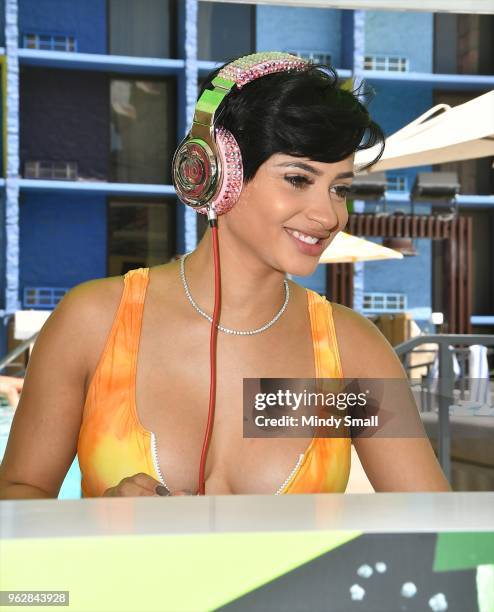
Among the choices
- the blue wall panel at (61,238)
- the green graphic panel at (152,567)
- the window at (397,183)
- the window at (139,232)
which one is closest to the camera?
the green graphic panel at (152,567)

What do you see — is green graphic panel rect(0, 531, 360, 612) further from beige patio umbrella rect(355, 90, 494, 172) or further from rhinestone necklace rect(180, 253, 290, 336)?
beige patio umbrella rect(355, 90, 494, 172)

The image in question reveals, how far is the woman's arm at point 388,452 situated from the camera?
2.81ft

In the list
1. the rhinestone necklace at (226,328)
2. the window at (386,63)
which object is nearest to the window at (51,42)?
the window at (386,63)

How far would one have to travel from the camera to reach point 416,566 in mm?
350

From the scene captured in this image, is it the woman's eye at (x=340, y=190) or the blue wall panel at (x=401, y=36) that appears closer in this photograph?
the woman's eye at (x=340, y=190)

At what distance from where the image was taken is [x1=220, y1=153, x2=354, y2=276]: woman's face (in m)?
0.84

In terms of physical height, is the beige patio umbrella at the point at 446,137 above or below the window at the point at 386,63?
below

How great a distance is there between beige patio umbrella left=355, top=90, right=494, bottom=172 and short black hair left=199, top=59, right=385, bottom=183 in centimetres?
256

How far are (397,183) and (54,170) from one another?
3.75 m

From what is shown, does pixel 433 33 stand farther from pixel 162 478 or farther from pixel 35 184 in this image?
pixel 162 478

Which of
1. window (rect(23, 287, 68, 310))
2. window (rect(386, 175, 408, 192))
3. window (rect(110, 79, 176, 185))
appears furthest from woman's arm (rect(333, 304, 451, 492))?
window (rect(386, 175, 408, 192))

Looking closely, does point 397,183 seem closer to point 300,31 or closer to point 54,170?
point 300,31

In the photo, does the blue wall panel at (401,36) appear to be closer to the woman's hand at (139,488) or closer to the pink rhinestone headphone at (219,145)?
the pink rhinestone headphone at (219,145)

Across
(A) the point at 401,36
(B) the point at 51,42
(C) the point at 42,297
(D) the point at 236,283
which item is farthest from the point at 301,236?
(A) the point at 401,36
